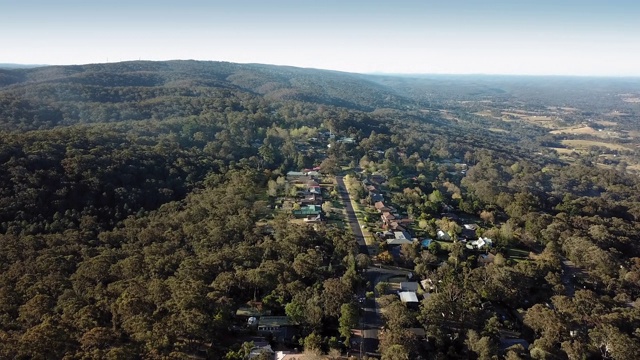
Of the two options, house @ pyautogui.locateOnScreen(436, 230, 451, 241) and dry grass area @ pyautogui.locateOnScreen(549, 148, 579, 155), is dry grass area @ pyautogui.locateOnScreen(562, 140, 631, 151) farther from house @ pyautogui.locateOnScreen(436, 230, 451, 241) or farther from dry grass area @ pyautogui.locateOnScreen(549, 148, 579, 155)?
house @ pyautogui.locateOnScreen(436, 230, 451, 241)

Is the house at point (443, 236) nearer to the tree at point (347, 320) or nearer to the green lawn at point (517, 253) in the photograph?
the green lawn at point (517, 253)

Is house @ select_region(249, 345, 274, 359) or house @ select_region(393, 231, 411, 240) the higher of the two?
house @ select_region(393, 231, 411, 240)

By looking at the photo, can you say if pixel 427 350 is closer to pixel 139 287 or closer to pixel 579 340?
pixel 579 340

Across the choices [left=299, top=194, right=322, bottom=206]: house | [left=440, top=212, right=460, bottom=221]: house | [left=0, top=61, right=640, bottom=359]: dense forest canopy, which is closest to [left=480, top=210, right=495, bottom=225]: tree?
[left=0, top=61, right=640, bottom=359]: dense forest canopy

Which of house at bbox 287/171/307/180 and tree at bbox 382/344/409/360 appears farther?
house at bbox 287/171/307/180

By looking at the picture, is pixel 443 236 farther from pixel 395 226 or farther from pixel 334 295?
pixel 334 295

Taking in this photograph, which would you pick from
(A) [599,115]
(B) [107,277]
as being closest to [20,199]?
(B) [107,277]

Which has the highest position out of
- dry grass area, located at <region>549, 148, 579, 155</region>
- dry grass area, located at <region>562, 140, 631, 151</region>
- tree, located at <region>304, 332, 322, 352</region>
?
tree, located at <region>304, 332, 322, 352</region>
